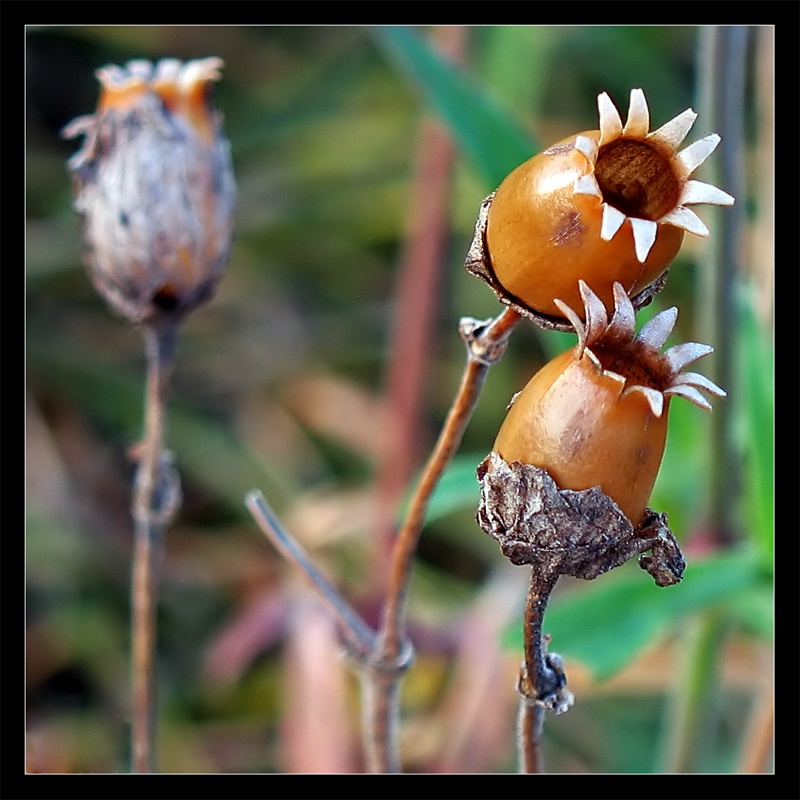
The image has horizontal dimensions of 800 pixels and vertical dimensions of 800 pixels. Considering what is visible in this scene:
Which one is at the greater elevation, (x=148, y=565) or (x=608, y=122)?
(x=608, y=122)

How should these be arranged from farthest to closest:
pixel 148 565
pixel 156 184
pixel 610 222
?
1. pixel 148 565
2. pixel 156 184
3. pixel 610 222

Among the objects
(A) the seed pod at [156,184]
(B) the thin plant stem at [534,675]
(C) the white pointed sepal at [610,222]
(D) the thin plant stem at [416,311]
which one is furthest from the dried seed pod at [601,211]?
(D) the thin plant stem at [416,311]

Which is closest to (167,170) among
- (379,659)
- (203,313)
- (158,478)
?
(158,478)

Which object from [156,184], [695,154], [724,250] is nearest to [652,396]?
[695,154]

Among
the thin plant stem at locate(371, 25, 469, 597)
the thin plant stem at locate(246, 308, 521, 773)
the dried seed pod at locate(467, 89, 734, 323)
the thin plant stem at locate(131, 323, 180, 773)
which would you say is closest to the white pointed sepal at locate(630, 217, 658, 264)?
the dried seed pod at locate(467, 89, 734, 323)

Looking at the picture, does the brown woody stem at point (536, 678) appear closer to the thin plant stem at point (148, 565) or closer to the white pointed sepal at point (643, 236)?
the white pointed sepal at point (643, 236)

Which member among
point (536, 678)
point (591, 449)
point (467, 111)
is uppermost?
point (467, 111)

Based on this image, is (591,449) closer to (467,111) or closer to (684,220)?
(684,220)

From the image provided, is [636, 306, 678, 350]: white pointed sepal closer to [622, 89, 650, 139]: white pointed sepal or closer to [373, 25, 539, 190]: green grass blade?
[622, 89, 650, 139]: white pointed sepal
